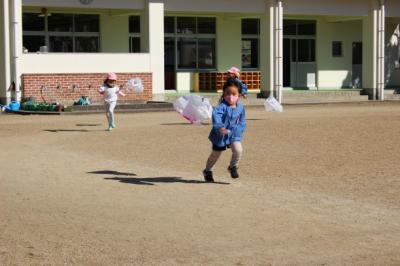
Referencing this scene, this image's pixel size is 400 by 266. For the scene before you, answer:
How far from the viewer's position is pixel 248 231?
7711mm

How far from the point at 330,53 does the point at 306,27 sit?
1.73 metres

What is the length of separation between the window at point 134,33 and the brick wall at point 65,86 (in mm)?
4017

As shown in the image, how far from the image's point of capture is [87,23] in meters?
31.6

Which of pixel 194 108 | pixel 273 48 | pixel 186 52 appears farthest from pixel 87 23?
pixel 194 108

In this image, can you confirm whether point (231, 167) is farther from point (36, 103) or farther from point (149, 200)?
point (36, 103)

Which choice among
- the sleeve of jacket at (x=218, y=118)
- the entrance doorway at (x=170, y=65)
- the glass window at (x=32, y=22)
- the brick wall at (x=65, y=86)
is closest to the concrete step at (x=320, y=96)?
the entrance doorway at (x=170, y=65)

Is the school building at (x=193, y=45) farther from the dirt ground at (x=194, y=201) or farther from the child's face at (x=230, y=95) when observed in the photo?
the child's face at (x=230, y=95)

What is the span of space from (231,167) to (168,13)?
862 inches

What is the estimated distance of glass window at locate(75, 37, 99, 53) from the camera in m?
31.4

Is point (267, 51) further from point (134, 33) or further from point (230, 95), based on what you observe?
point (230, 95)

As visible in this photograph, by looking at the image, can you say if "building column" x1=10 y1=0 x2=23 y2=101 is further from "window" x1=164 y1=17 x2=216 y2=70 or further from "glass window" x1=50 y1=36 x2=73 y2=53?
"window" x1=164 y1=17 x2=216 y2=70

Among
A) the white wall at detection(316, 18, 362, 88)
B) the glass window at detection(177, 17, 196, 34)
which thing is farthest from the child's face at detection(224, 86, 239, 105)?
the white wall at detection(316, 18, 362, 88)

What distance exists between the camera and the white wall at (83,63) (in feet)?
89.0

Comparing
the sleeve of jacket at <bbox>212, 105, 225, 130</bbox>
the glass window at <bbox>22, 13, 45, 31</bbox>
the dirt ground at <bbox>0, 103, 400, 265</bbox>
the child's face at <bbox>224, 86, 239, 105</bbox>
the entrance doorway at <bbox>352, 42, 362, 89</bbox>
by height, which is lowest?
the dirt ground at <bbox>0, 103, 400, 265</bbox>
